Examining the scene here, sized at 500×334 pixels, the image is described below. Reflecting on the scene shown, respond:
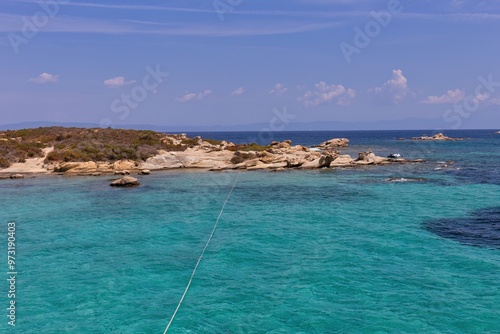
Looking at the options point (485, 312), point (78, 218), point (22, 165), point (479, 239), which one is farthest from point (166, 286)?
point (22, 165)

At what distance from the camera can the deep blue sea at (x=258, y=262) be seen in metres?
14.1

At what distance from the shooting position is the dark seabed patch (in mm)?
22494

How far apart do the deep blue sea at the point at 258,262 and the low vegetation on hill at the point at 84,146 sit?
23844 mm

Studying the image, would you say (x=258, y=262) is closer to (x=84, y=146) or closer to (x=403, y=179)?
(x=403, y=179)

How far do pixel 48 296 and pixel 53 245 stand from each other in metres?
7.44

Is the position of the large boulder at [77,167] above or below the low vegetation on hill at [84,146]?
below

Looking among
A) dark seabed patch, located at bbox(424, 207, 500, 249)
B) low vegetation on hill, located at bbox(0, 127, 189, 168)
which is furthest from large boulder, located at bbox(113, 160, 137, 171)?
dark seabed patch, located at bbox(424, 207, 500, 249)

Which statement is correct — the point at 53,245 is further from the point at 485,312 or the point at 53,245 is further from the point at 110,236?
the point at 485,312

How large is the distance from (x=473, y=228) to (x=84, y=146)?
55926 millimetres

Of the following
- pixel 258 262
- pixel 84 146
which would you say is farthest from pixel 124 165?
pixel 258 262

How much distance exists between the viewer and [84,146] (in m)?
64.3

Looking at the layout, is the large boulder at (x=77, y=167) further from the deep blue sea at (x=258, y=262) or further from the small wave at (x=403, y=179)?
the small wave at (x=403, y=179)

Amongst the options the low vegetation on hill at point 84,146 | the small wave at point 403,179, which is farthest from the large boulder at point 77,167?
the small wave at point 403,179

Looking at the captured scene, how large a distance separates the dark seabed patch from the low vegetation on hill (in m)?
Answer: 47.9
